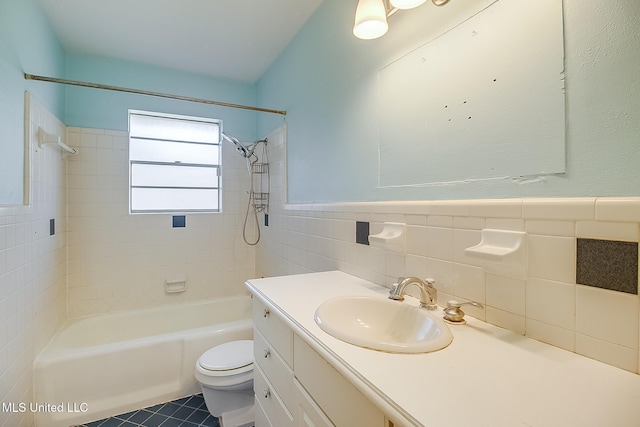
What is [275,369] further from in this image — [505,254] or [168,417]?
[168,417]

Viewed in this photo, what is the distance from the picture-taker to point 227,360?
1.75 meters

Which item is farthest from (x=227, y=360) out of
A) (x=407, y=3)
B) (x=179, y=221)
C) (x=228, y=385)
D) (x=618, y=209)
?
(x=407, y=3)

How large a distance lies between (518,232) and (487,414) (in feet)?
1.65

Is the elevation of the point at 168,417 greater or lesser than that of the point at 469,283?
lesser

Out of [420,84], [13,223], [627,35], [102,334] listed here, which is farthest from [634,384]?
[102,334]

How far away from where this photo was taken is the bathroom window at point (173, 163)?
2691 millimetres

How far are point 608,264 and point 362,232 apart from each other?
2.98ft

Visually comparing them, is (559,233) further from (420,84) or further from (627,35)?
(420,84)

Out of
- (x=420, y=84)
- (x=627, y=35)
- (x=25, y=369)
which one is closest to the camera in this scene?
(x=627, y=35)

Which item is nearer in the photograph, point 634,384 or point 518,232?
point 634,384

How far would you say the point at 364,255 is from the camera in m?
1.45

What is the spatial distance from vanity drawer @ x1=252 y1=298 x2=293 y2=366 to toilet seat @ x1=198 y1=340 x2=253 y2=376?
1.64 ft

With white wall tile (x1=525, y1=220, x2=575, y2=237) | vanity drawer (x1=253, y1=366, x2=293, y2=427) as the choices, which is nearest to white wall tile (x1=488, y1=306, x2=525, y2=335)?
white wall tile (x1=525, y1=220, x2=575, y2=237)

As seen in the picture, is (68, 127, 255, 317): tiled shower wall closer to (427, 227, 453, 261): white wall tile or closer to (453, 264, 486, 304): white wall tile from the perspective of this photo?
(427, 227, 453, 261): white wall tile
